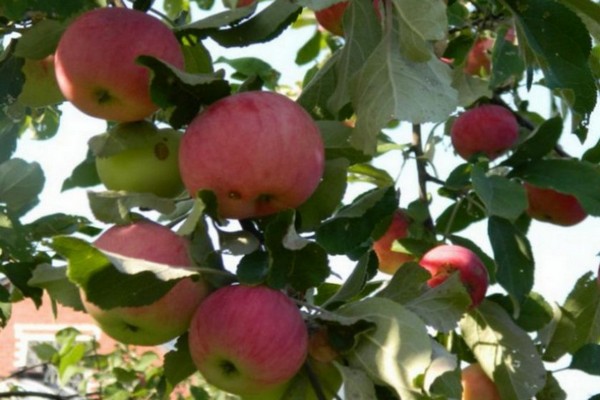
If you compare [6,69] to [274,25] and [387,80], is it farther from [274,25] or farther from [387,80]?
[387,80]

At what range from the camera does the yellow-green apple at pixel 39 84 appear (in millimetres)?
1586

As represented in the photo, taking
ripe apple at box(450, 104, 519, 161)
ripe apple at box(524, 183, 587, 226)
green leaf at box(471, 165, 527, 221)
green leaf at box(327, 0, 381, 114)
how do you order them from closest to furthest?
green leaf at box(327, 0, 381, 114) → green leaf at box(471, 165, 527, 221) → ripe apple at box(524, 183, 587, 226) → ripe apple at box(450, 104, 519, 161)

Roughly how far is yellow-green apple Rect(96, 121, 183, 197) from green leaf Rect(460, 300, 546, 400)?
1028mm

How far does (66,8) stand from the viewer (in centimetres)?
132

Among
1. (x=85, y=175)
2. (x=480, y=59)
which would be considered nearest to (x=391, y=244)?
(x=85, y=175)

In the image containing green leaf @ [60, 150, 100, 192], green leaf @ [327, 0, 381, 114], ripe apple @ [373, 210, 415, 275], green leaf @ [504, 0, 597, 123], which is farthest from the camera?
ripe apple @ [373, 210, 415, 275]

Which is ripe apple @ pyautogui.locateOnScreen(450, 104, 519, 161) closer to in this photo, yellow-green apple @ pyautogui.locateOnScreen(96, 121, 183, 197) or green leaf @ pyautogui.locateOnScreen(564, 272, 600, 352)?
→ green leaf @ pyautogui.locateOnScreen(564, 272, 600, 352)

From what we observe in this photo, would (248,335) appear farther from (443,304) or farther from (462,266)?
(462,266)

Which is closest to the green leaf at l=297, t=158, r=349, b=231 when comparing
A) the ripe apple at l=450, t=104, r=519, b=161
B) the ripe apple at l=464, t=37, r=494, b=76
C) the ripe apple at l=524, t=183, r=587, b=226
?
the ripe apple at l=524, t=183, r=587, b=226

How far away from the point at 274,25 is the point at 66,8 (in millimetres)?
285

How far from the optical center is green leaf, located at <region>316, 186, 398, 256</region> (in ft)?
4.50

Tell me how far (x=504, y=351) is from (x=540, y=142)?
1.55ft

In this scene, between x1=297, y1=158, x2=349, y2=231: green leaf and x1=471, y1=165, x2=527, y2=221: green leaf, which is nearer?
x1=297, y1=158, x2=349, y2=231: green leaf

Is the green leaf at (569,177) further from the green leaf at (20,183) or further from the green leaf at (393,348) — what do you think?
the green leaf at (20,183)
